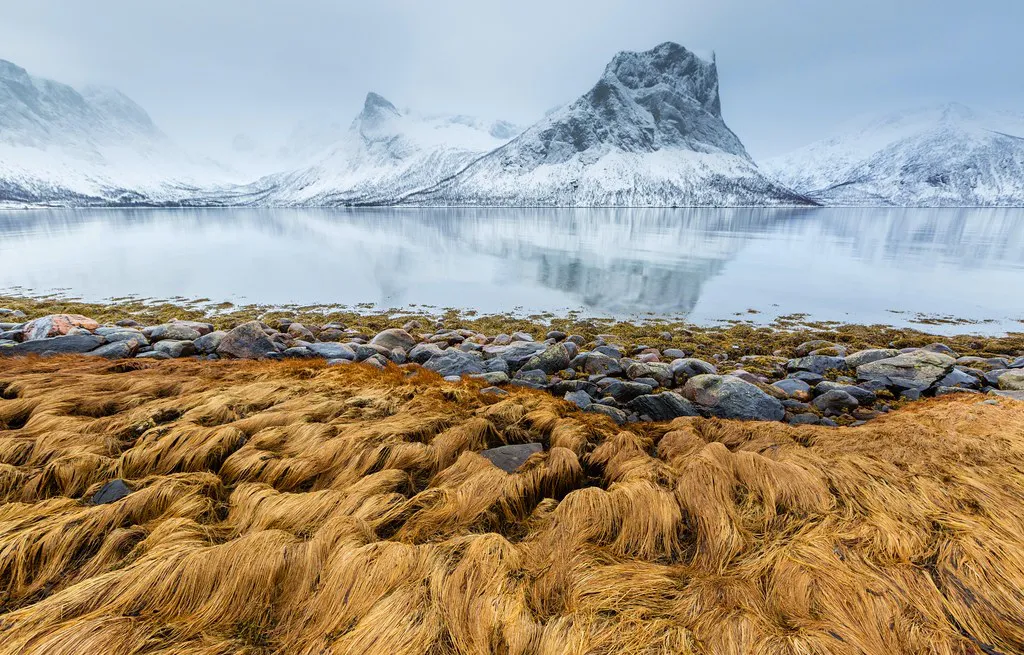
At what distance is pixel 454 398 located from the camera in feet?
16.3

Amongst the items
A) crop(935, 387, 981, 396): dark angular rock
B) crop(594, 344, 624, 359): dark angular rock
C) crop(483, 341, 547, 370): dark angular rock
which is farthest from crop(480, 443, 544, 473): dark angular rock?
crop(935, 387, 981, 396): dark angular rock

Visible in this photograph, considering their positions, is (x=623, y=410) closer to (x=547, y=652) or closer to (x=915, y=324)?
(x=547, y=652)

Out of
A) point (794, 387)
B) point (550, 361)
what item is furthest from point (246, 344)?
point (794, 387)

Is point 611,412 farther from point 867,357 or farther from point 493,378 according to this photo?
point 867,357

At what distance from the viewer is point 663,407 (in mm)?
5383

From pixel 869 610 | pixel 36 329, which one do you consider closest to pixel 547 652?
pixel 869 610

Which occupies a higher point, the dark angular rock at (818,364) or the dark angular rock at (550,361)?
the dark angular rock at (550,361)

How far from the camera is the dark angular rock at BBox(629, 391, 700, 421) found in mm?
5297

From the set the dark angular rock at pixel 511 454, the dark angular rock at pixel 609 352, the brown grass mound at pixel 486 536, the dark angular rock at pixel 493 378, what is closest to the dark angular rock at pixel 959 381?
the brown grass mound at pixel 486 536

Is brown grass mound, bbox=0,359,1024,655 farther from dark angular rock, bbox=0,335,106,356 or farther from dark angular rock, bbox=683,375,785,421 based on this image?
dark angular rock, bbox=0,335,106,356

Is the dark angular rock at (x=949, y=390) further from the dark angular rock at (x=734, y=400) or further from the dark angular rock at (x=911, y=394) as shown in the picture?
the dark angular rock at (x=734, y=400)

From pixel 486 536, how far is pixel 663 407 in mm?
3730

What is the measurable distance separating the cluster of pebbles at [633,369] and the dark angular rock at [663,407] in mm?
13

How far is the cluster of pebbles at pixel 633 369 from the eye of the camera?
5.64 meters
